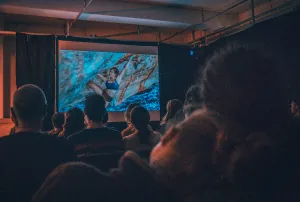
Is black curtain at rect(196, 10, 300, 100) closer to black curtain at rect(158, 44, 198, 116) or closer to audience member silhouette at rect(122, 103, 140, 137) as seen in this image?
audience member silhouette at rect(122, 103, 140, 137)

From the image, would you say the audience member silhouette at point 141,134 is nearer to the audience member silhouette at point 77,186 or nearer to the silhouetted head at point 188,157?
the silhouetted head at point 188,157

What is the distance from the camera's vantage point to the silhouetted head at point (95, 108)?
107 inches

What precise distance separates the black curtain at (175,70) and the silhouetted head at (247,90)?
18.7 feet

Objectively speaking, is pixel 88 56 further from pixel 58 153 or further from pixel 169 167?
pixel 169 167

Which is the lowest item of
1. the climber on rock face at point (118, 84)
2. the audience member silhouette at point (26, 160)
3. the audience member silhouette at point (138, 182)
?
the audience member silhouette at point (26, 160)

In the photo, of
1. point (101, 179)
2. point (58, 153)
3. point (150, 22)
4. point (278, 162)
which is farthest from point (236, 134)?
point (150, 22)

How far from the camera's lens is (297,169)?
65 cm

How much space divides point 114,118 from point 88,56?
56.3 inches

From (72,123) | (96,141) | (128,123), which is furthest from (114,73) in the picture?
(96,141)

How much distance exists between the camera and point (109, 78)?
6.02 metres

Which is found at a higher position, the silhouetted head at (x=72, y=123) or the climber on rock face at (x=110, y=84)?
the climber on rock face at (x=110, y=84)

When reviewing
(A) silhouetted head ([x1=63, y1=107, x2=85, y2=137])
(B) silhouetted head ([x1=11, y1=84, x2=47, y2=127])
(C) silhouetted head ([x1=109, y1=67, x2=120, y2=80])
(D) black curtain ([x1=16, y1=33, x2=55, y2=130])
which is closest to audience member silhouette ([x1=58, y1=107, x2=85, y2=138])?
(A) silhouetted head ([x1=63, y1=107, x2=85, y2=137])

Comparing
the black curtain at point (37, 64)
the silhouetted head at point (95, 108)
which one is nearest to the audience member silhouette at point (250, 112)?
the silhouetted head at point (95, 108)

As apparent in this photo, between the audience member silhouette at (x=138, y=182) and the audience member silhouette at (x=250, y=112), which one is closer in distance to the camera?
the audience member silhouette at (x=138, y=182)
